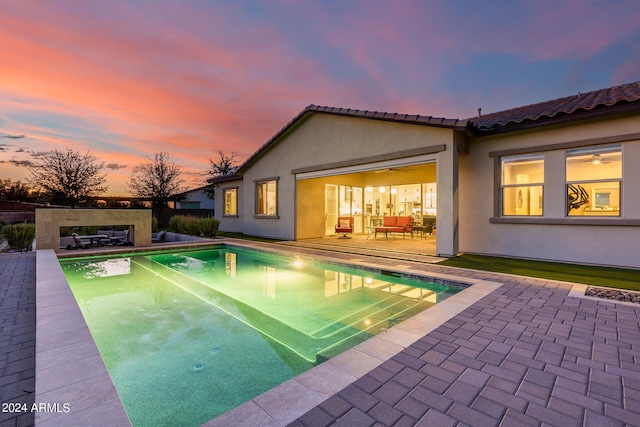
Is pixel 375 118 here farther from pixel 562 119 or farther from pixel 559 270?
pixel 559 270

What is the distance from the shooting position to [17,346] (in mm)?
3098

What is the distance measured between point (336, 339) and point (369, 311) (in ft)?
3.90

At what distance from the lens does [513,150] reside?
8.16 meters

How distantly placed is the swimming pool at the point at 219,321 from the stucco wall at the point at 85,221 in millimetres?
1505

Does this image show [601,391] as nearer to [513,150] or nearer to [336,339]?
[336,339]

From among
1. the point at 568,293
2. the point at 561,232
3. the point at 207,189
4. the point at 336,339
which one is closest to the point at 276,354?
the point at 336,339

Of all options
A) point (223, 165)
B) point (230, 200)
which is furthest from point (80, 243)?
point (223, 165)

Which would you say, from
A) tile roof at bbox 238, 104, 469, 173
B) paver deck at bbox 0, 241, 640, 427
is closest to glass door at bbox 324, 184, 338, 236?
tile roof at bbox 238, 104, 469, 173

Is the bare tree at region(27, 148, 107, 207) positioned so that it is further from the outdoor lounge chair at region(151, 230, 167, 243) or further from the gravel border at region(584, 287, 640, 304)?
the gravel border at region(584, 287, 640, 304)

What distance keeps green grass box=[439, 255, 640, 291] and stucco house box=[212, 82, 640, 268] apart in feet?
1.39

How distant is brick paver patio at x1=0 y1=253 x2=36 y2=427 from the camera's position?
2.15 m

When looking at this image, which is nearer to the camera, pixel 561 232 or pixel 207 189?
pixel 561 232

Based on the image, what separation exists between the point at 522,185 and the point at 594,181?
1460mm

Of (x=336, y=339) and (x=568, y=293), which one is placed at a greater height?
(x=568, y=293)
